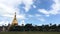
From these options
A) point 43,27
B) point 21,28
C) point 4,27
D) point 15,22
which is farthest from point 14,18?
point 43,27

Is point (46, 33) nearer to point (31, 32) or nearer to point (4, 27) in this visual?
point (31, 32)

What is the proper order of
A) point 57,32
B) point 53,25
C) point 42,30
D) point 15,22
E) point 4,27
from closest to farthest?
point 57,32
point 42,30
point 53,25
point 15,22
point 4,27

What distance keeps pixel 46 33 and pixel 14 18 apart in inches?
494

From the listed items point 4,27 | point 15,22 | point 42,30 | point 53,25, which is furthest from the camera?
point 4,27

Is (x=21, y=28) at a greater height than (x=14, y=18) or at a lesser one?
lesser

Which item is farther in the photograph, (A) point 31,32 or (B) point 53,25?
(B) point 53,25

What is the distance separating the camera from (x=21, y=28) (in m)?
27.1

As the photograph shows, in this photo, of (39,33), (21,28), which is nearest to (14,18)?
(21,28)

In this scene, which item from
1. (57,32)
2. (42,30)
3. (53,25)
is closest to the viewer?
(57,32)

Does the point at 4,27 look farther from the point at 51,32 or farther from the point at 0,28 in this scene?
the point at 51,32

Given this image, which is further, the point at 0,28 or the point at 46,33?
the point at 0,28

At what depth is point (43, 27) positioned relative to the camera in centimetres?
2628

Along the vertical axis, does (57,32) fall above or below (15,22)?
below

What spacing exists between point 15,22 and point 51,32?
1260 cm
